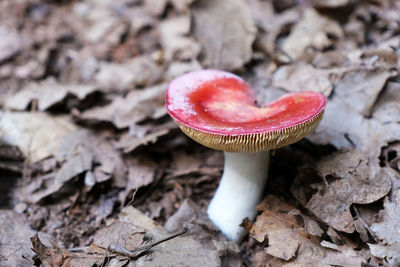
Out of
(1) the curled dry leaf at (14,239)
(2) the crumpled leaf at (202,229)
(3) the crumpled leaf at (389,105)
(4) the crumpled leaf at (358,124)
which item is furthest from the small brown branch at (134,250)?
(3) the crumpled leaf at (389,105)

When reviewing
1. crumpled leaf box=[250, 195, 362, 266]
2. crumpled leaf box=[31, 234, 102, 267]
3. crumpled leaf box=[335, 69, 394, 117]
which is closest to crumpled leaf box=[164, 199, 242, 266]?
crumpled leaf box=[250, 195, 362, 266]

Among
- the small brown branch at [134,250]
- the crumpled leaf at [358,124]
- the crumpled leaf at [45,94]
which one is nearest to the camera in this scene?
the small brown branch at [134,250]

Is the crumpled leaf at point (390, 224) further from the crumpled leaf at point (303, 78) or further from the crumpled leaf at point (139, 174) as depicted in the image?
the crumpled leaf at point (139, 174)

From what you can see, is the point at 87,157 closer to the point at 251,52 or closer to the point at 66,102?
the point at 66,102

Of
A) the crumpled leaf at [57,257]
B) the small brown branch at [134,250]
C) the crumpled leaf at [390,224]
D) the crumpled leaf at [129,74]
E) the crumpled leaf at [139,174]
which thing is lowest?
the crumpled leaf at [139,174]

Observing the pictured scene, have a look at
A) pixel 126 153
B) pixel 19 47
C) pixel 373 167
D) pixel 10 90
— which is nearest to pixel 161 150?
pixel 126 153

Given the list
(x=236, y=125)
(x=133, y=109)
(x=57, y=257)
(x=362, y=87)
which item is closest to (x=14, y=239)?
(x=57, y=257)

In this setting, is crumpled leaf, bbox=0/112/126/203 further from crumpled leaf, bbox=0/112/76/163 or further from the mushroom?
the mushroom

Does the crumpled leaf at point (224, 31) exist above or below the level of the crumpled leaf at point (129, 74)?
above

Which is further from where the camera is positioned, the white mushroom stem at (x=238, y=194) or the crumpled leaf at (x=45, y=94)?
the crumpled leaf at (x=45, y=94)
